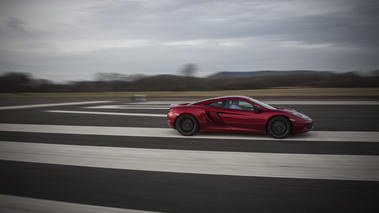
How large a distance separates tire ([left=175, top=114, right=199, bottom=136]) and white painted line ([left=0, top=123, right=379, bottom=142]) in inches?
5.9

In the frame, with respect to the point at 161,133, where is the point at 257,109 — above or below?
above

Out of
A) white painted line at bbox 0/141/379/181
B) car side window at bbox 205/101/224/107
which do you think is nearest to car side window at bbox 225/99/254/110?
car side window at bbox 205/101/224/107

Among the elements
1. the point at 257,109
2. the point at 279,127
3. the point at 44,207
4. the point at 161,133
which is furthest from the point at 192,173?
the point at 161,133

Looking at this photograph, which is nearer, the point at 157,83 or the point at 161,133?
the point at 161,133

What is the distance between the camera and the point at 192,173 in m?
4.07

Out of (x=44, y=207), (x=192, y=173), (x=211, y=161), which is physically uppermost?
(x=211, y=161)

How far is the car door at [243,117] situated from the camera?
6.14m

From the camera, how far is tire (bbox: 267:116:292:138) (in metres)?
6.03

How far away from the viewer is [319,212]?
9.25ft

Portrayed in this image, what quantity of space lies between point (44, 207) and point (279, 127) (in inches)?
200

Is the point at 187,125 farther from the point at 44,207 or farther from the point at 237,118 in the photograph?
the point at 44,207

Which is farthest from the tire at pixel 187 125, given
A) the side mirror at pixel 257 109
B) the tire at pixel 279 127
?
the tire at pixel 279 127

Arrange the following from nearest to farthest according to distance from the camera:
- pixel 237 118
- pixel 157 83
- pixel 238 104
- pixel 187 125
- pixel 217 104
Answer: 1. pixel 237 118
2. pixel 238 104
3. pixel 217 104
4. pixel 187 125
5. pixel 157 83

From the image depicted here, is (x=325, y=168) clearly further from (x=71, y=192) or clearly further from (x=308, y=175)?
(x=71, y=192)
